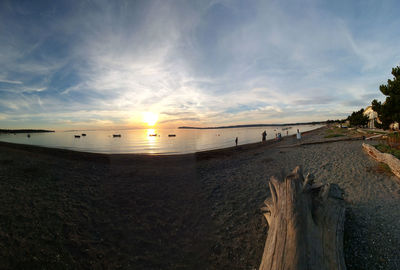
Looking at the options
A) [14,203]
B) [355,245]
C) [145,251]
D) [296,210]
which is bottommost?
[145,251]

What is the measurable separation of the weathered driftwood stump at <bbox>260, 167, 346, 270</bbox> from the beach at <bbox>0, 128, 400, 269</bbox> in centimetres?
74

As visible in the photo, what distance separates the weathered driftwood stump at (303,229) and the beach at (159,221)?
741 millimetres

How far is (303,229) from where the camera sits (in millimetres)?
3297

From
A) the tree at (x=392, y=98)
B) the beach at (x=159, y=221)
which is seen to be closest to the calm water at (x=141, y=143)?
the beach at (x=159, y=221)

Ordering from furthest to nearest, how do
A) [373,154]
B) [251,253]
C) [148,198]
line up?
[373,154], [148,198], [251,253]

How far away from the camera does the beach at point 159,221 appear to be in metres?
4.01

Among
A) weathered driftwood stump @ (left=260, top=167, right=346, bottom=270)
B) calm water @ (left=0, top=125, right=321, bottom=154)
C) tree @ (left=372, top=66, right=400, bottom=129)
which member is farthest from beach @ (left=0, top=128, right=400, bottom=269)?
calm water @ (left=0, top=125, right=321, bottom=154)

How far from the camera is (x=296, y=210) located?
359cm

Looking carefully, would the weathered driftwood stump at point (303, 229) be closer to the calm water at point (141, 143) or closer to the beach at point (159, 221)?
the beach at point (159, 221)

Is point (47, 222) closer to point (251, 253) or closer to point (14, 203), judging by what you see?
point (14, 203)

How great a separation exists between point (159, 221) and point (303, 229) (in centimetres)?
480

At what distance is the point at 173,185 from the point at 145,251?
517 centimetres

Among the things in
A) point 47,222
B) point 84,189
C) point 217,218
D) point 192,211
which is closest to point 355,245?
point 217,218

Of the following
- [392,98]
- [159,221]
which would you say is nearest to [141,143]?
[159,221]
